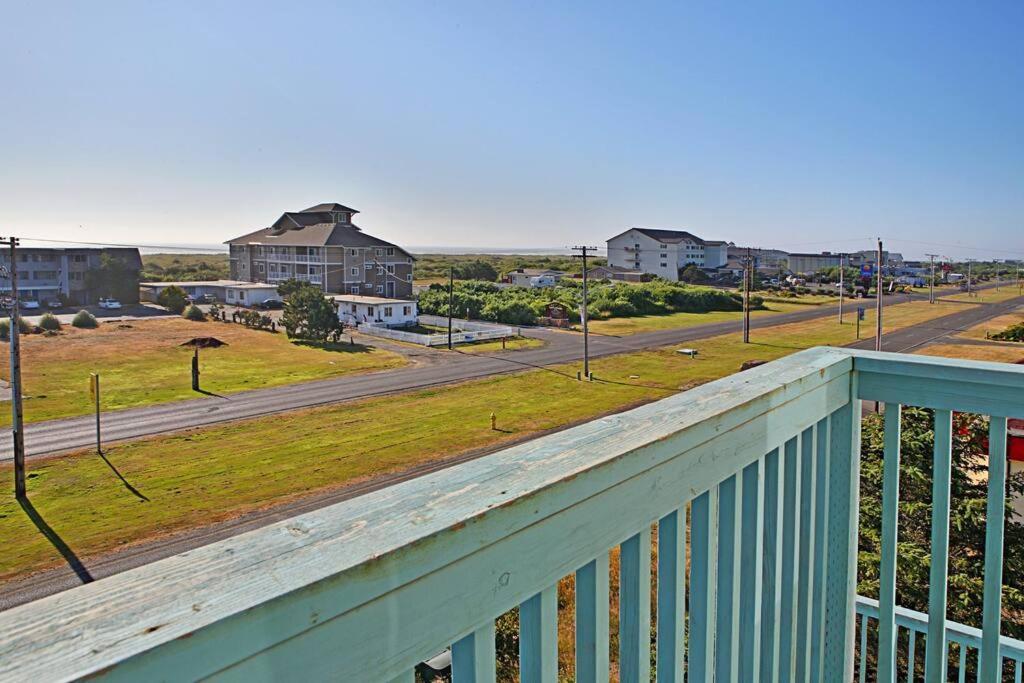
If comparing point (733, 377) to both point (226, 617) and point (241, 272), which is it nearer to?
point (226, 617)

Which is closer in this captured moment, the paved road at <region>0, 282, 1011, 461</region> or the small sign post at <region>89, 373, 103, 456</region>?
the small sign post at <region>89, 373, 103, 456</region>

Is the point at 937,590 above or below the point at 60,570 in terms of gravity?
above

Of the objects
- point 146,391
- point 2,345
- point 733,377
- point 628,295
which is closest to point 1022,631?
point 733,377

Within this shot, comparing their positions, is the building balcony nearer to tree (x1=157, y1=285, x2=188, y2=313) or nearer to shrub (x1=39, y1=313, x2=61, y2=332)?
shrub (x1=39, y1=313, x2=61, y2=332)

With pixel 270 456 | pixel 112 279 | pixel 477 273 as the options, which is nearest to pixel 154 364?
pixel 270 456

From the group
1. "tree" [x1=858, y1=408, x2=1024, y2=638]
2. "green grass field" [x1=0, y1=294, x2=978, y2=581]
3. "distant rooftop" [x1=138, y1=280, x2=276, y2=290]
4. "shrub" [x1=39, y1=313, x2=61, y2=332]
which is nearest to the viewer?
"tree" [x1=858, y1=408, x2=1024, y2=638]

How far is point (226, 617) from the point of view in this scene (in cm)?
51

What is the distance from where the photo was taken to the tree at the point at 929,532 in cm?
494

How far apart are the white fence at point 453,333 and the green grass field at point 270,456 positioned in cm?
786

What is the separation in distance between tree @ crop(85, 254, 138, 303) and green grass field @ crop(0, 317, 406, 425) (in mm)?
9330

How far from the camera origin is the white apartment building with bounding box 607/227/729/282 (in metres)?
71.1

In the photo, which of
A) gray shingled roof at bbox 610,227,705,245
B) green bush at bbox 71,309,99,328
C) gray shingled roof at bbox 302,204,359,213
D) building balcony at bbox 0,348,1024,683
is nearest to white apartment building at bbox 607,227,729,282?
gray shingled roof at bbox 610,227,705,245

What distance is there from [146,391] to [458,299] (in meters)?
20.6

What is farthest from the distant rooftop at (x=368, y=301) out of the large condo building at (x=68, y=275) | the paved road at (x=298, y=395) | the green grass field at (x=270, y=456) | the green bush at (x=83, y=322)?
the large condo building at (x=68, y=275)
